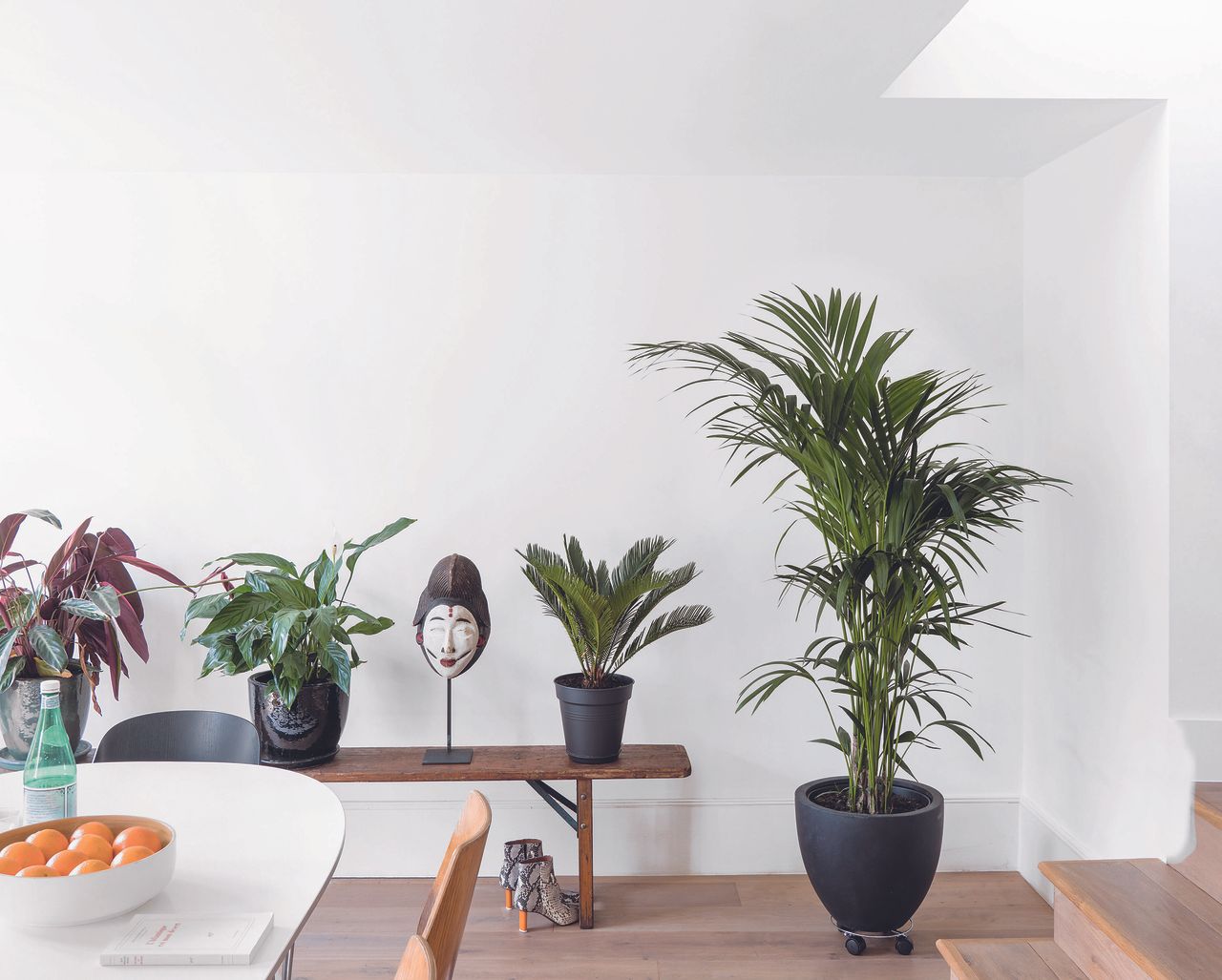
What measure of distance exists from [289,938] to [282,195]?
2675 mm

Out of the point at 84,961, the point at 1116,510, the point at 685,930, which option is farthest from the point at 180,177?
the point at 1116,510

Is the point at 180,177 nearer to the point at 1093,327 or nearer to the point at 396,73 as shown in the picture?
the point at 396,73

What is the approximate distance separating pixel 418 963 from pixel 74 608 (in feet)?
7.16

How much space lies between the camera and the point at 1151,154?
8.77ft

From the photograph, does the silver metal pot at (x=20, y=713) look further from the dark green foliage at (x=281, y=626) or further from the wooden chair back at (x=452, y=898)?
the wooden chair back at (x=452, y=898)

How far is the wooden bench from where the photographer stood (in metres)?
2.95

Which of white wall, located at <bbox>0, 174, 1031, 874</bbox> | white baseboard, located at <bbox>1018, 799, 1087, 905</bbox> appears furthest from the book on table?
white baseboard, located at <bbox>1018, 799, 1087, 905</bbox>

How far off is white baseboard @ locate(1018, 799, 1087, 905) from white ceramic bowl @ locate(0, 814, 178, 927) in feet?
8.74

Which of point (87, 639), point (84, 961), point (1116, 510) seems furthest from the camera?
point (87, 639)

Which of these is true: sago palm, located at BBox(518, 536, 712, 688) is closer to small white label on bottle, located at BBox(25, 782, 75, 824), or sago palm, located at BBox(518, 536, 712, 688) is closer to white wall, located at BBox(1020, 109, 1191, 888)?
white wall, located at BBox(1020, 109, 1191, 888)

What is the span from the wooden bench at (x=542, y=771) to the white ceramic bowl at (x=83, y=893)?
4.94 feet

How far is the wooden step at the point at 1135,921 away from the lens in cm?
202

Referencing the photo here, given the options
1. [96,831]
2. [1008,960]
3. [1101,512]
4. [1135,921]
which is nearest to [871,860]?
[1008,960]

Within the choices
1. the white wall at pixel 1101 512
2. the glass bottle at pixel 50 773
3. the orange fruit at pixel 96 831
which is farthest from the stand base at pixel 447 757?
the white wall at pixel 1101 512
